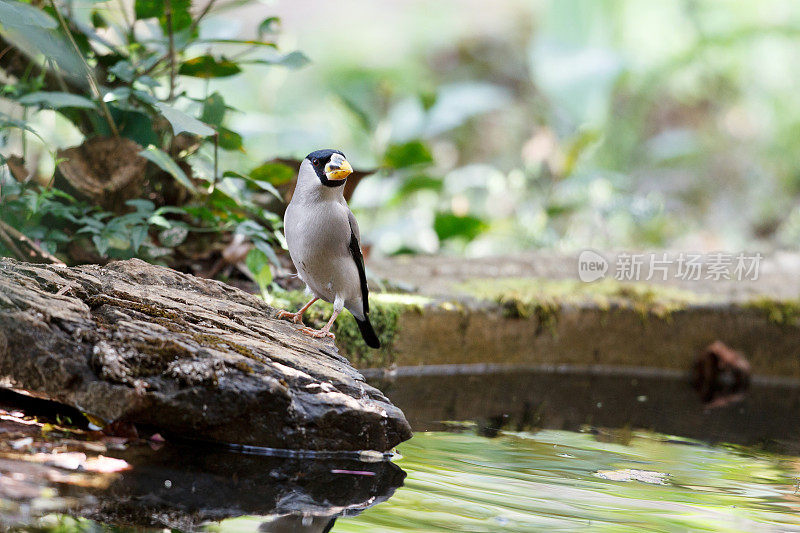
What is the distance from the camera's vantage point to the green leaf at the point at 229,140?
9.80 ft

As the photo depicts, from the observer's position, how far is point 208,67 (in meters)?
3.15

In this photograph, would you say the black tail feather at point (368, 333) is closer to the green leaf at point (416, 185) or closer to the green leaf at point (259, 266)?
the green leaf at point (259, 266)

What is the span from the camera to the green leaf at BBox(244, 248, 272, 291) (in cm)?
292

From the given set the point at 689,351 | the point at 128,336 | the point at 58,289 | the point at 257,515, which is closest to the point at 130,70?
the point at 58,289

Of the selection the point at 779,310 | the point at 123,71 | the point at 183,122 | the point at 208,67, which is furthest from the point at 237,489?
the point at 779,310

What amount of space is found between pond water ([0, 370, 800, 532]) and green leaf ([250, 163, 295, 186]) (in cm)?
97

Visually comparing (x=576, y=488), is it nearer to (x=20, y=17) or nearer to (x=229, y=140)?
(x=229, y=140)

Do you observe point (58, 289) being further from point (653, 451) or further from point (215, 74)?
point (653, 451)

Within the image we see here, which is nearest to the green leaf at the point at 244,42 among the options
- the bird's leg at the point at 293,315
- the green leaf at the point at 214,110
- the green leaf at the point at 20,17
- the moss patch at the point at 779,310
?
the green leaf at the point at 214,110

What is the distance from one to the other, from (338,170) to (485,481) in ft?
3.28

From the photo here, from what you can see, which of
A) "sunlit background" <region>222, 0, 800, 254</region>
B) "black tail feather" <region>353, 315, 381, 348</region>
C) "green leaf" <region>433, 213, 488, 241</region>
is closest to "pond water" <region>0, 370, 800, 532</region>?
"black tail feather" <region>353, 315, 381, 348</region>

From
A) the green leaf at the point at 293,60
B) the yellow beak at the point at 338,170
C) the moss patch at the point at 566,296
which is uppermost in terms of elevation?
the green leaf at the point at 293,60

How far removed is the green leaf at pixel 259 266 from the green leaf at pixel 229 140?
454mm

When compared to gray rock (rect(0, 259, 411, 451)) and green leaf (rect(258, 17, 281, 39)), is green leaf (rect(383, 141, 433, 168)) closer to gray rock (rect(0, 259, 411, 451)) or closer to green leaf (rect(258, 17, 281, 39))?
green leaf (rect(258, 17, 281, 39))
